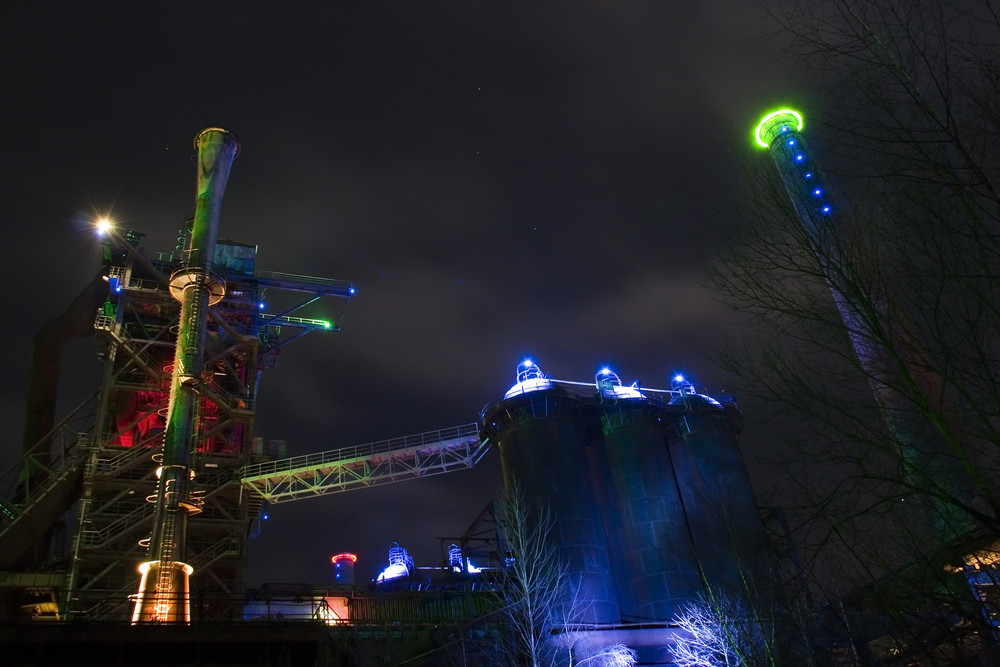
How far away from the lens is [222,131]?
39312 mm

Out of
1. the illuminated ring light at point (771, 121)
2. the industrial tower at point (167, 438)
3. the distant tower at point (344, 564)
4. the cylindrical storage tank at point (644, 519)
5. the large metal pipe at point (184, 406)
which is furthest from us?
the distant tower at point (344, 564)

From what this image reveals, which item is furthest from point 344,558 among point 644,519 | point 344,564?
point 644,519

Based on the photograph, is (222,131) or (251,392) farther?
(251,392)

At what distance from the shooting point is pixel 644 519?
4097 centimetres

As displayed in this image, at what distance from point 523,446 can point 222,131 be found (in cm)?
2430

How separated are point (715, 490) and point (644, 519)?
4914 mm

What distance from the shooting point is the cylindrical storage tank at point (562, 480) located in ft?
118

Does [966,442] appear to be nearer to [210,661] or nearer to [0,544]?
[210,661]

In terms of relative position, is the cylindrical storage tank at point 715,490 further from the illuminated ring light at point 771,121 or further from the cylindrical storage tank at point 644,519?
the illuminated ring light at point 771,121

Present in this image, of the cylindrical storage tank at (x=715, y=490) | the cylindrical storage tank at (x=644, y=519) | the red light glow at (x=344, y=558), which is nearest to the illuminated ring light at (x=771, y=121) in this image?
the cylindrical storage tank at (x=715, y=490)

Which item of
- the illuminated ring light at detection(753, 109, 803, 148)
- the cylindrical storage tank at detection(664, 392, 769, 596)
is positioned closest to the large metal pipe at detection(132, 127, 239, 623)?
the cylindrical storage tank at detection(664, 392, 769, 596)

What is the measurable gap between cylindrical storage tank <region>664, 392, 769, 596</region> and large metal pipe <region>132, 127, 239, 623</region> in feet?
78.6

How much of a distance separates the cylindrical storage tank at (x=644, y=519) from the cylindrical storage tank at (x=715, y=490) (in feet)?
2.88

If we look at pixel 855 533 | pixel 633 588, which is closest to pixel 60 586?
pixel 633 588
